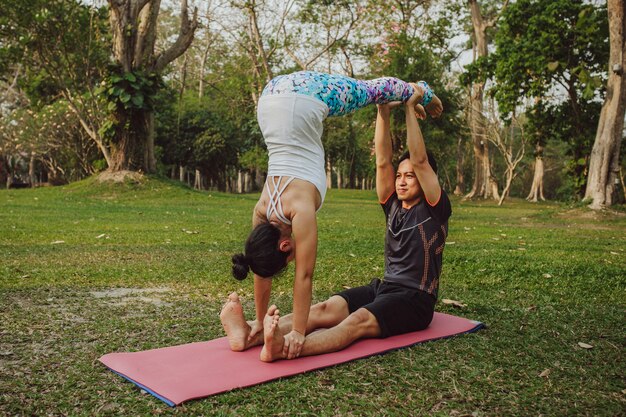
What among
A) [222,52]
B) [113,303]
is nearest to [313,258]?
[113,303]

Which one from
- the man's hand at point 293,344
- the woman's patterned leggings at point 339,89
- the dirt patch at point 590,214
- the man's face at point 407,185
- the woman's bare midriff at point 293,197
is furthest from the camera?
the dirt patch at point 590,214

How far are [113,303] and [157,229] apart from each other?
16.0ft

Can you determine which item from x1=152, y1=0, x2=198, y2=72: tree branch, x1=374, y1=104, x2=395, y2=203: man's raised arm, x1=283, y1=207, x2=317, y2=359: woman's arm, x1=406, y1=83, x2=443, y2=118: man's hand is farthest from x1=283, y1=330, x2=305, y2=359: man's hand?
x1=152, y1=0, x2=198, y2=72: tree branch

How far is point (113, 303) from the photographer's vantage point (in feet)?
14.4

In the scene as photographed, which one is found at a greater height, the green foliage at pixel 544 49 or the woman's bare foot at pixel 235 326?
the green foliage at pixel 544 49

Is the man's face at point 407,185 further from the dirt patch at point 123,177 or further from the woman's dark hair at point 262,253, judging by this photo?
the dirt patch at point 123,177

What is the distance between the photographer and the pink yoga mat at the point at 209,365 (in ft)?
8.83

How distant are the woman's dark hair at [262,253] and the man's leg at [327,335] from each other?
0.30 m

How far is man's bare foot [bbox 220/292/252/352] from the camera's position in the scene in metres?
3.27

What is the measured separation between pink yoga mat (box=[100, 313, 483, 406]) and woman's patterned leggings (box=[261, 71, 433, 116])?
1470 mm

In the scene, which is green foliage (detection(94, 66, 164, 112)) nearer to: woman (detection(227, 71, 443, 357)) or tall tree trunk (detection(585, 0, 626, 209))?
tall tree trunk (detection(585, 0, 626, 209))

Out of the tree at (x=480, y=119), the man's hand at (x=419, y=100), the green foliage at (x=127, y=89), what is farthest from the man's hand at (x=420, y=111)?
the tree at (x=480, y=119)

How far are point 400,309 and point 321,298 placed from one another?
1.30 m

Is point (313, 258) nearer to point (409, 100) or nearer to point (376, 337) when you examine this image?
point (376, 337)
